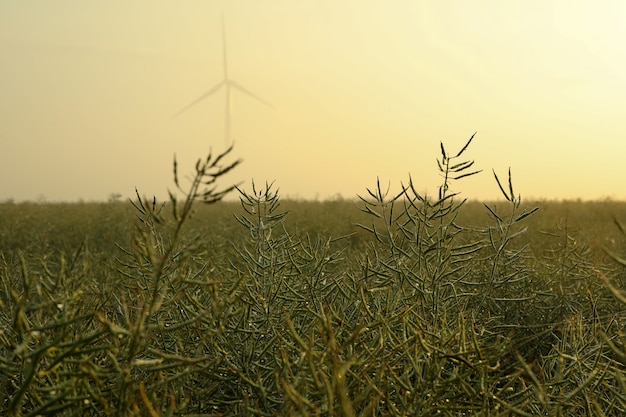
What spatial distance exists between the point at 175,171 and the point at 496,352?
739mm

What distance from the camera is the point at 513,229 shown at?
653 centimetres

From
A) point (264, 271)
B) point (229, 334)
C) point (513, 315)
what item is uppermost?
point (264, 271)

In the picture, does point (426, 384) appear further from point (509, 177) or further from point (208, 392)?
point (509, 177)

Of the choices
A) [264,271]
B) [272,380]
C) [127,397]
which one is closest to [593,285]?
[264,271]

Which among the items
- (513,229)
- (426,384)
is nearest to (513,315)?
(426,384)

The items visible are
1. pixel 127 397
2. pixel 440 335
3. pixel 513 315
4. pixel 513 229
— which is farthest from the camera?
pixel 513 229

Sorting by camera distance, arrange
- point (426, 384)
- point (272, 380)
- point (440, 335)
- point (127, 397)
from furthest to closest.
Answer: point (272, 380), point (440, 335), point (426, 384), point (127, 397)

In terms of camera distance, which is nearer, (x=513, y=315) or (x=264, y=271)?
(x=264, y=271)

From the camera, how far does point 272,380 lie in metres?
1.48

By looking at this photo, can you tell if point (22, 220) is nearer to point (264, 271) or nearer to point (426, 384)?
point (264, 271)

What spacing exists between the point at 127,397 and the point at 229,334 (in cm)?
61

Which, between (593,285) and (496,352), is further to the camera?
(593,285)

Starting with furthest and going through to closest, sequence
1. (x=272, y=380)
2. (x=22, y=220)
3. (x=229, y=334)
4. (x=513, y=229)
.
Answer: (x=22, y=220) < (x=513, y=229) < (x=229, y=334) < (x=272, y=380)

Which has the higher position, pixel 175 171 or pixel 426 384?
pixel 175 171
